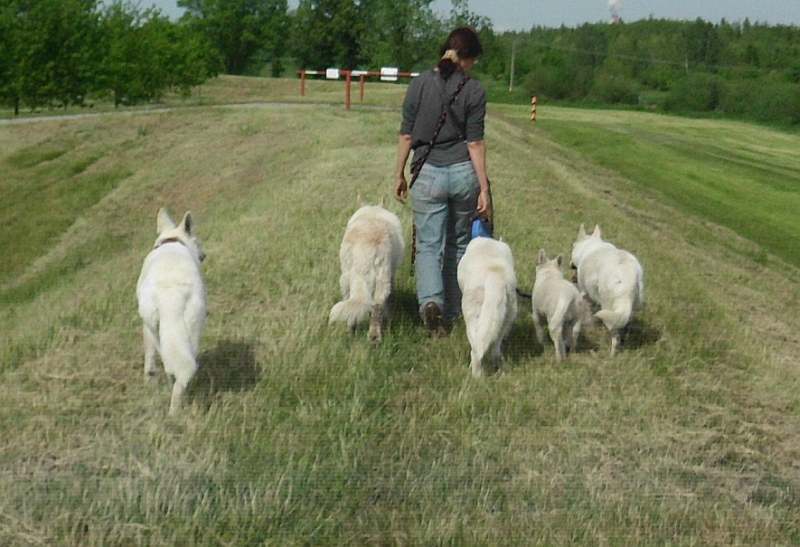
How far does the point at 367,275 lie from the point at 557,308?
60.5 inches

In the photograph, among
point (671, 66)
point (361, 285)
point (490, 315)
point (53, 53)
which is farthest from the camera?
point (671, 66)

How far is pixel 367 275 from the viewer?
8336mm

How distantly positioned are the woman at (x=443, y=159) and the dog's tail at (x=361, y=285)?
437mm

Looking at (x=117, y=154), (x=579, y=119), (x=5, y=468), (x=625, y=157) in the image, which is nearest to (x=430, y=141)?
(x=5, y=468)

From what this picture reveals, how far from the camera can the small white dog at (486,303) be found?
7504 mm

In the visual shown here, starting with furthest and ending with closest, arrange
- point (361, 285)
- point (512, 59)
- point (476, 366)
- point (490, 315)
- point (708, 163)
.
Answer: point (512, 59), point (708, 163), point (361, 285), point (476, 366), point (490, 315)

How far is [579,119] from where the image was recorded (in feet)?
166

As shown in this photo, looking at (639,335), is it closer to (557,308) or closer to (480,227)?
(557,308)

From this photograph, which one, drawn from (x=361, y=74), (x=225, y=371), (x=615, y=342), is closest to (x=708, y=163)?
(x=361, y=74)

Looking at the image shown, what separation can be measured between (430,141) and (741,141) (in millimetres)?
43794

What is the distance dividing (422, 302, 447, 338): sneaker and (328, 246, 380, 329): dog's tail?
427 mm

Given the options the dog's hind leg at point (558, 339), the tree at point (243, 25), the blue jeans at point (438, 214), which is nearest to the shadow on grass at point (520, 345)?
the dog's hind leg at point (558, 339)

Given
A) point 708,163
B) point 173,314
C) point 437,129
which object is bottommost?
point 708,163

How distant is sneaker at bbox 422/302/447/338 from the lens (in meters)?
8.46
